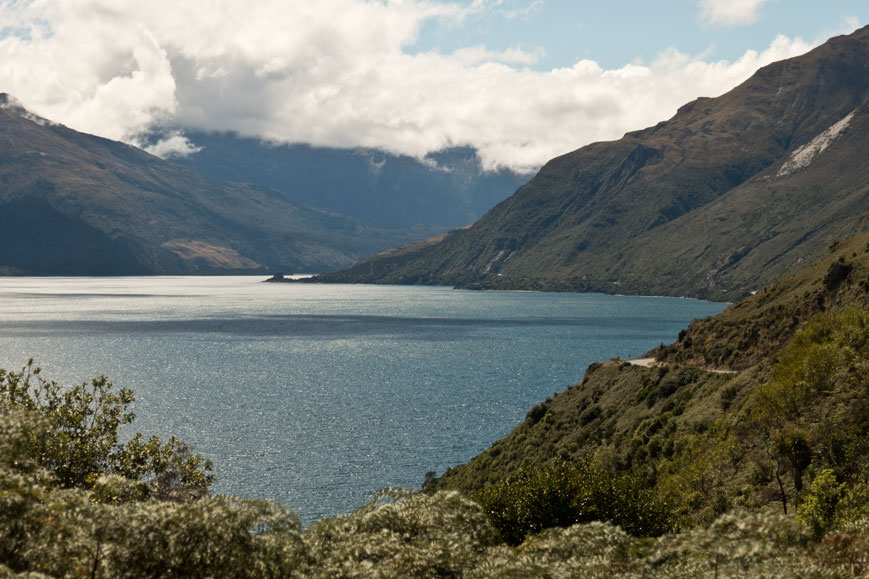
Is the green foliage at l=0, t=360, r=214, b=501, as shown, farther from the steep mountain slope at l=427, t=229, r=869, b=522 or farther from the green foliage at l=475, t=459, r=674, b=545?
the steep mountain slope at l=427, t=229, r=869, b=522

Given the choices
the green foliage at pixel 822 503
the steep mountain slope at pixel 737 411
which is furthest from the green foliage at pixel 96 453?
the steep mountain slope at pixel 737 411

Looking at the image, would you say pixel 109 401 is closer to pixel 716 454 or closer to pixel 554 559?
pixel 554 559

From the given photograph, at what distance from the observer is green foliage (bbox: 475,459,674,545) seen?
136 feet

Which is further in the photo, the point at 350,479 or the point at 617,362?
the point at 617,362

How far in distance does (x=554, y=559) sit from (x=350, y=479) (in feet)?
249

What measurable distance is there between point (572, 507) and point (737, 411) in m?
37.5

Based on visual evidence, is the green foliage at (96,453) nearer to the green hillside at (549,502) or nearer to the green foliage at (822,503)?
the green hillside at (549,502)

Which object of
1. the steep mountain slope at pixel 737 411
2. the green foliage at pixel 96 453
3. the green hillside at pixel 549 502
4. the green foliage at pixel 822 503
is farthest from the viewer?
the steep mountain slope at pixel 737 411

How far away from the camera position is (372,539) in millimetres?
24688

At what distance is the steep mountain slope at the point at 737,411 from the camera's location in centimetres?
5147

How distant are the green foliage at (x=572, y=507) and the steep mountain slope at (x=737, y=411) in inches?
341

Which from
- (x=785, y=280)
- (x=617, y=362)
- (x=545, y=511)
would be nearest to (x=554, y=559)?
(x=545, y=511)

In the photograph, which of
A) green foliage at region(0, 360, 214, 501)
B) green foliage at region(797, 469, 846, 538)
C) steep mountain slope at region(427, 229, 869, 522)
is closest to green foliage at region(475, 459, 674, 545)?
green foliage at region(797, 469, 846, 538)

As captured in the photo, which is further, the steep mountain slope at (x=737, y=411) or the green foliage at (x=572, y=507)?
the steep mountain slope at (x=737, y=411)
